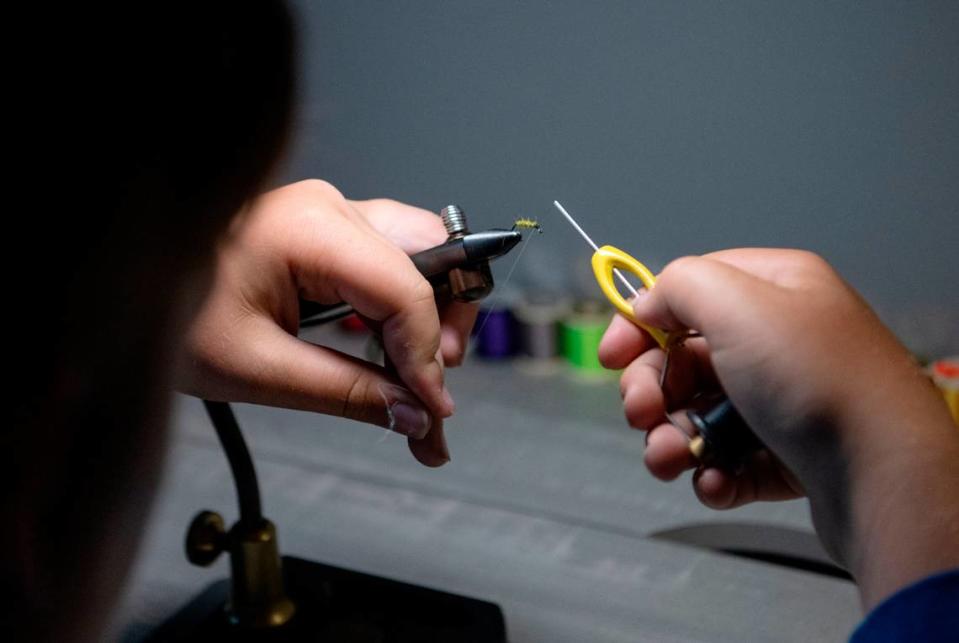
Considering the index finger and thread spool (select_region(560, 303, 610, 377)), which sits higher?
the index finger

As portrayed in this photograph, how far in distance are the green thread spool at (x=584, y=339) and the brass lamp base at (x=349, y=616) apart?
508 millimetres

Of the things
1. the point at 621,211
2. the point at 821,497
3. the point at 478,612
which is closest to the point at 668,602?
the point at 478,612

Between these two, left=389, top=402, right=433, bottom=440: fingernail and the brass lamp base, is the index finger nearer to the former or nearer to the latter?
left=389, top=402, right=433, bottom=440: fingernail

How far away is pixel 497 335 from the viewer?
48.1 inches

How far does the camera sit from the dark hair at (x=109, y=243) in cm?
33

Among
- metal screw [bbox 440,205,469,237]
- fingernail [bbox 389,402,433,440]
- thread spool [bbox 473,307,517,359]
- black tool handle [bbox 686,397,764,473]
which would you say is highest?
metal screw [bbox 440,205,469,237]

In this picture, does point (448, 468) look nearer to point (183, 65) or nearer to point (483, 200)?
point (483, 200)

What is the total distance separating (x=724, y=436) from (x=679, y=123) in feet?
Result: 2.11

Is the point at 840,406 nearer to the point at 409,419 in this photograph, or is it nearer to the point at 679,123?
the point at 409,419

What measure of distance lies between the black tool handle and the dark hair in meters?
0.29

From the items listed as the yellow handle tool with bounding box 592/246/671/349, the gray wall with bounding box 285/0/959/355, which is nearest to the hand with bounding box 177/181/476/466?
the yellow handle tool with bounding box 592/246/671/349

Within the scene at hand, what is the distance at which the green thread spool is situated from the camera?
3.82 feet

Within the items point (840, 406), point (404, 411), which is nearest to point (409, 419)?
point (404, 411)

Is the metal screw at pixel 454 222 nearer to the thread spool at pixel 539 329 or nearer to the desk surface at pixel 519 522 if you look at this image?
the desk surface at pixel 519 522
